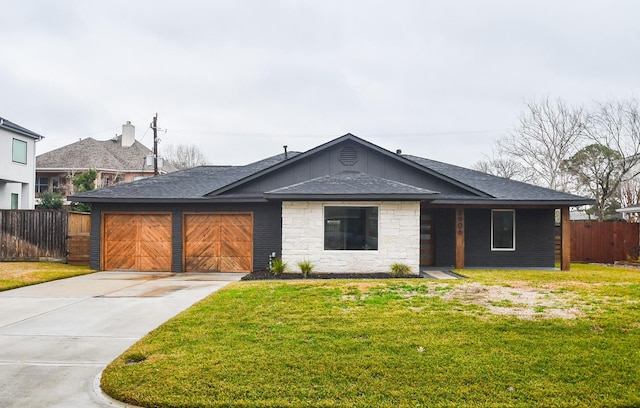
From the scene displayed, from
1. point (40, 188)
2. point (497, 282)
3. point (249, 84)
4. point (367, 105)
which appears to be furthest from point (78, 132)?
point (497, 282)

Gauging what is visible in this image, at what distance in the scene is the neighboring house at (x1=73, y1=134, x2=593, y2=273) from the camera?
14.3 m

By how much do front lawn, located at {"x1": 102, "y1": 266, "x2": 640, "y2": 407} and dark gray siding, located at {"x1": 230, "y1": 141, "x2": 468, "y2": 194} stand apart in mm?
7218

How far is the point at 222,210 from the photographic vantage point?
16.2 m

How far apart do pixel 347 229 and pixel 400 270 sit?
1953 millimetres

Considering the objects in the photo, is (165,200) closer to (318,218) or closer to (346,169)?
(318,218)

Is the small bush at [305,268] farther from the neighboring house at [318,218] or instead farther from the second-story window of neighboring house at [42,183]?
the second-story window of neighboring house at [42,183]

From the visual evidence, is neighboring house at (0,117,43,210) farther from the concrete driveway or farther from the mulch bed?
the mulch bed

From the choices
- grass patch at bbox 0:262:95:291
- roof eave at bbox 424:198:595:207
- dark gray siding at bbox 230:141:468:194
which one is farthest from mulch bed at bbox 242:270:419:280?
grass patch at bbox 0:262:95:291

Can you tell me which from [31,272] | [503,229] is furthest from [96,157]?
[503,229]

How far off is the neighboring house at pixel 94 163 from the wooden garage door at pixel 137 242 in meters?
19.8

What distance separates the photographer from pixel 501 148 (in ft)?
119

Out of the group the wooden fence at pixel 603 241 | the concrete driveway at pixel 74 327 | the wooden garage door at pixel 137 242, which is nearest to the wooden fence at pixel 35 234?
the wooden garage door at pixel 137 242

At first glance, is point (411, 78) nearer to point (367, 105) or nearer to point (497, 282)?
point (367, 105)

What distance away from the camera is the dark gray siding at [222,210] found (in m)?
15.8
